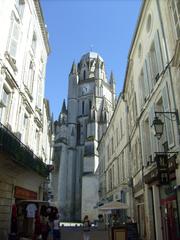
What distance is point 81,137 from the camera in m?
64.2

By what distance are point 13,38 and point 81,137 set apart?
5258 centimetres

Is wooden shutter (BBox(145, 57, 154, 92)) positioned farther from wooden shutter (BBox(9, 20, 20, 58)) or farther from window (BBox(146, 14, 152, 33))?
wooden shutter (BBox(9, 20, 20, 58))

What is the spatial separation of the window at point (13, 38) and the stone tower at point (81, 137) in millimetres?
41095

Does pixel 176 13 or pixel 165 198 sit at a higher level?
pixel 176 13

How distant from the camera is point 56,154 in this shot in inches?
2400

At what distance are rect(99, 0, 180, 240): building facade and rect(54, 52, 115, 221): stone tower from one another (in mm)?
36986

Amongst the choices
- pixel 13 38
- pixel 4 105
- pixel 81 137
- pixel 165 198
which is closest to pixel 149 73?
pixel 165 198

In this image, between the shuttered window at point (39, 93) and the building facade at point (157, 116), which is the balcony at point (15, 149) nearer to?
the building facade at point (157, 116)

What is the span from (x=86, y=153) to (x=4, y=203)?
45.9 m

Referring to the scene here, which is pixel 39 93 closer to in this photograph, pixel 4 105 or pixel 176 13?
pixel 4 105

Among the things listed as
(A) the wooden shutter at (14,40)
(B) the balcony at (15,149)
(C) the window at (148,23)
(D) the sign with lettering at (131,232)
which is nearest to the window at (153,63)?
(C) the window at (148,23)

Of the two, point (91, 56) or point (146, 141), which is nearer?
point (146, 141)

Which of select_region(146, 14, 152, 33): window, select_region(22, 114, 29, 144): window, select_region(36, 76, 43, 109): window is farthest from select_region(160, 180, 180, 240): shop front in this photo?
select_region(36, 76, 43, 109): window

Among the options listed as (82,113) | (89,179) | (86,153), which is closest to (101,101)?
(82,113)
